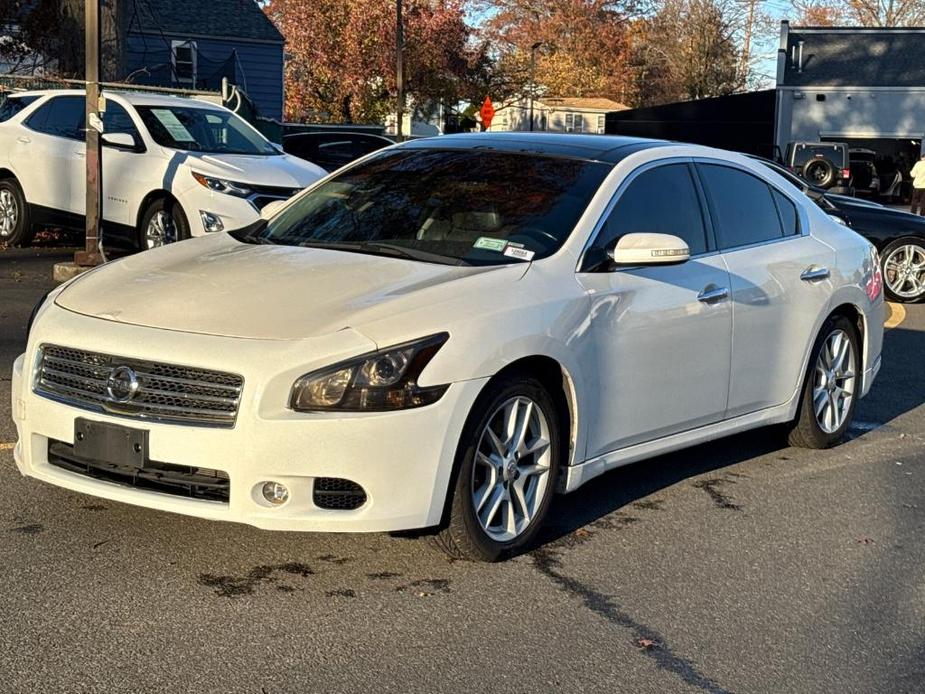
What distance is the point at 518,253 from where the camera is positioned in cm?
543

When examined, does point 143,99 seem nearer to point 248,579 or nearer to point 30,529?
point 30,529

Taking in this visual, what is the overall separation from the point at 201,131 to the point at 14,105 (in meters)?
2.48

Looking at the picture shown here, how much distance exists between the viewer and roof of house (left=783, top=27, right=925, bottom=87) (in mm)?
45562

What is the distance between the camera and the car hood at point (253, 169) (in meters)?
12.8

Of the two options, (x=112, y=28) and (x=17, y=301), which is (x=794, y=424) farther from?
(x=112, y=28)

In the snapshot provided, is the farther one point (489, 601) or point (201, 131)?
point (201, 131)

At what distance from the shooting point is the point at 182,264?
555 cm

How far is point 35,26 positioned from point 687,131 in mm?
29759

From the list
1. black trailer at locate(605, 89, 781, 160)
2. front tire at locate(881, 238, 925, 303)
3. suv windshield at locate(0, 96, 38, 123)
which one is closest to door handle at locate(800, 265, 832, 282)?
front tire at locate(881, 238, 925, 303)

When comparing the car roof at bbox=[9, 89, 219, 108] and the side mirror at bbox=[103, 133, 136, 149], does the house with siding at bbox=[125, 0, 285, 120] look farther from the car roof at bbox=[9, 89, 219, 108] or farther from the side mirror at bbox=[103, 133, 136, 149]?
the side mirror at bbox=[103, 133, 136, 149]

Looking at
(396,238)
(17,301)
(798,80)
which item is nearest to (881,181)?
(798,80)

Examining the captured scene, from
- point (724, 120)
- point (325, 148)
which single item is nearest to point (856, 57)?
point (724, 120)

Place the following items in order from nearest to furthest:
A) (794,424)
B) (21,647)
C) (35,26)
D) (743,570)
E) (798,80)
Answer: (21,647)
(743,570)
(794,424)
(35,26)
(798,80)

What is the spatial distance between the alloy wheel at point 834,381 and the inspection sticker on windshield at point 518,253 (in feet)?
7.79
